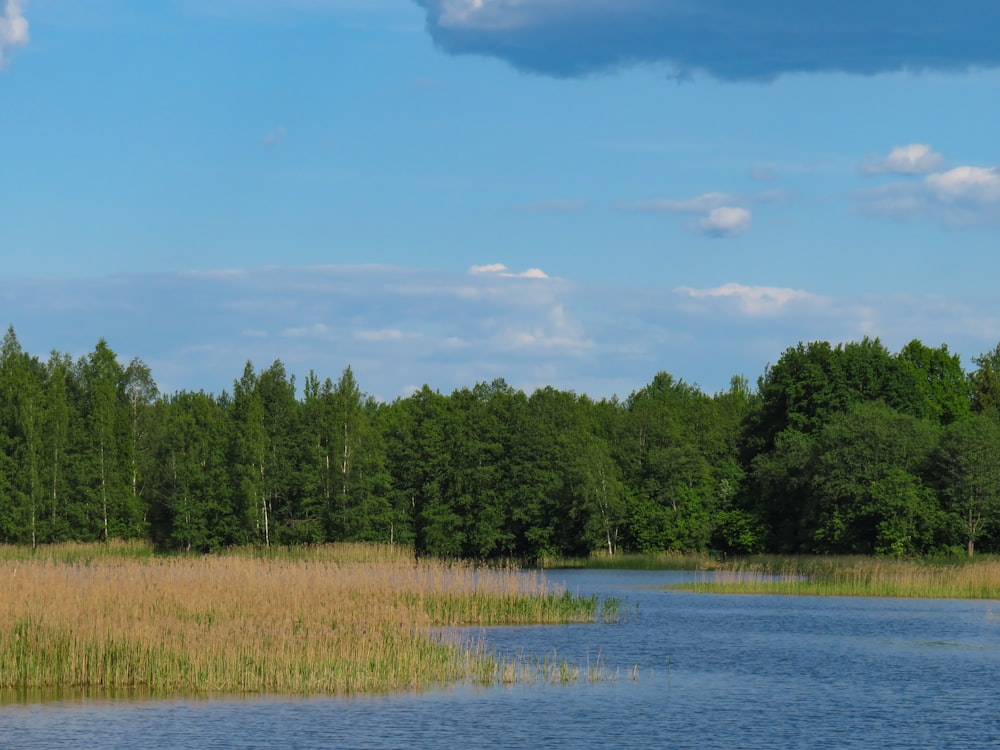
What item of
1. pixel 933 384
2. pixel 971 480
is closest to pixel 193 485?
pixel 971 480

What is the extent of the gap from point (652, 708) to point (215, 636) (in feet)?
27.1

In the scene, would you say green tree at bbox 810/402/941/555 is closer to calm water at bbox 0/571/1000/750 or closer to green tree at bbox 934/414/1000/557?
green tree at bbox 934/414/1000/557

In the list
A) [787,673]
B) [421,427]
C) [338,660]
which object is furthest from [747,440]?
[338,660]

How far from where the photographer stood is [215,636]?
24.5 metres

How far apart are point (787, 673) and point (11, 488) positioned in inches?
2623

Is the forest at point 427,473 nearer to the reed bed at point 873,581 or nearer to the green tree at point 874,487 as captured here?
the green tree at point 874,487

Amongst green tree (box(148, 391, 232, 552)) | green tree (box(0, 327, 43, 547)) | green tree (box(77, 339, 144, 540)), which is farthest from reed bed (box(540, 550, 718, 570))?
green tree (box(0, 327, 43, 547))

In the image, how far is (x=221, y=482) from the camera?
287ft

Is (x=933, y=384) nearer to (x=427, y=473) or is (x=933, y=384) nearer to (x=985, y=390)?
(x=985, y=390)

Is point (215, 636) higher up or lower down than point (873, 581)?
higher up

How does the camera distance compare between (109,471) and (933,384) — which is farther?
(933,384)

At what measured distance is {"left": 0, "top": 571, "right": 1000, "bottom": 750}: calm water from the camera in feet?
65.5

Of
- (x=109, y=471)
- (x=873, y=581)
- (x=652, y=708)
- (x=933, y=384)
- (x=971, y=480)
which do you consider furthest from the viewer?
(x=933, y=384)

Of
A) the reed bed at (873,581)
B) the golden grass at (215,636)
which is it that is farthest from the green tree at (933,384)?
the golden grass at (215,636)
